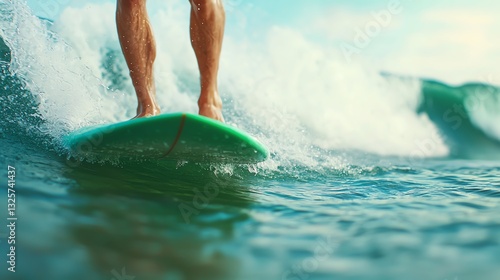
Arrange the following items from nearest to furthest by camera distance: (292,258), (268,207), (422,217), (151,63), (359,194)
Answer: (292,258) < (422,217) < (268,207) < (359,194) < (151,63)

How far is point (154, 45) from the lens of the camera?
6.95 ft

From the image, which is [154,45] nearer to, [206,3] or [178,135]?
[206,3]

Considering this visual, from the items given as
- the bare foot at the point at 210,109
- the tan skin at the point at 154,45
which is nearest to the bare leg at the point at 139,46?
the tan skin at the point at 154,45

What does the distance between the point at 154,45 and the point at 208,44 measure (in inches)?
12.9

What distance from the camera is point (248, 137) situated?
1.73 metres

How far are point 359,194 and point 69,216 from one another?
1203 mm

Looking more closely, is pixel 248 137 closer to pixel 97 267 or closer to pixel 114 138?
pixel 114 138

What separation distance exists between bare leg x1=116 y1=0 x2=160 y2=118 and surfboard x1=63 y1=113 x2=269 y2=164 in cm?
26

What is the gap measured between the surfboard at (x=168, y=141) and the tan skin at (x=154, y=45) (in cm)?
20

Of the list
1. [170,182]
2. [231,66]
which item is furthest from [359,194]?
[231,66]

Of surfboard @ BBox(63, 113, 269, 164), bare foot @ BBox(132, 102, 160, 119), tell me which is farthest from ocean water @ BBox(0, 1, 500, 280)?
bare foot @ BBox(132, 102, 160, 119)

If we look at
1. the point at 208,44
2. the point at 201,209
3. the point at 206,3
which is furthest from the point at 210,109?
the point at 201,209

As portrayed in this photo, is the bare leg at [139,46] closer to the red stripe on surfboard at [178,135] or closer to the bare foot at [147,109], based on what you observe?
the bare foot at [147,109]

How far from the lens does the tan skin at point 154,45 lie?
1.91m
